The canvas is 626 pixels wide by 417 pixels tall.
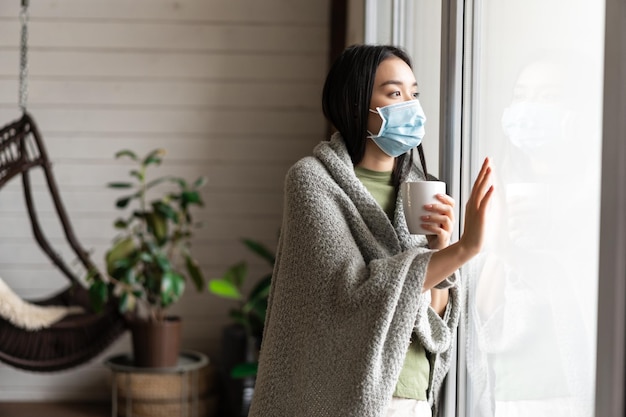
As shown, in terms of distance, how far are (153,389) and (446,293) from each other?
6.10 ft

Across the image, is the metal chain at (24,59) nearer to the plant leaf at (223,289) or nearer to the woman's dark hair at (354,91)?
the plant leaf at (223,289)

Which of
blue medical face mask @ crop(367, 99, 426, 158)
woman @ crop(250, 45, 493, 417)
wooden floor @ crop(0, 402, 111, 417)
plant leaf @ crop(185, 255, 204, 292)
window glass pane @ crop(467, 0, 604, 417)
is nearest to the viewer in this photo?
window glass pane @ crop(467, 0, 604, 417)

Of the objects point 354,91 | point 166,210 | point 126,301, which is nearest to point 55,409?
point 126,301

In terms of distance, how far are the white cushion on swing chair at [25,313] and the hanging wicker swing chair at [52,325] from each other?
13mm

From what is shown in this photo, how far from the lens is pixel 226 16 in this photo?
11.5 ft

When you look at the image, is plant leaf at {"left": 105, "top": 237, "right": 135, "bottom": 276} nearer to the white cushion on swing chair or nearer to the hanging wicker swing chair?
the hanging wicker swing chair

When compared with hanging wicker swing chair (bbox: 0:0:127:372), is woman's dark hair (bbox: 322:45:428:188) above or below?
above

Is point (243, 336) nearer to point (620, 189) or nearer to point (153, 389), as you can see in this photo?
point (153, 389)

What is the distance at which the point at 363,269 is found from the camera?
51.3 inches

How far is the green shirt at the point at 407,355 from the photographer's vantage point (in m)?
1.42

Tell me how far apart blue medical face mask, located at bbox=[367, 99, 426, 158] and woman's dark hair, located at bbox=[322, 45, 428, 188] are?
0.03 m

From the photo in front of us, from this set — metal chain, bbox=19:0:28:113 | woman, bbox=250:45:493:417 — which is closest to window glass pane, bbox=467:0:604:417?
woman, bbox=250:45:493:417

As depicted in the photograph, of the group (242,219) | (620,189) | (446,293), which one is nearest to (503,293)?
(446,293)

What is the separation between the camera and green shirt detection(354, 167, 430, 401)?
1.42m
